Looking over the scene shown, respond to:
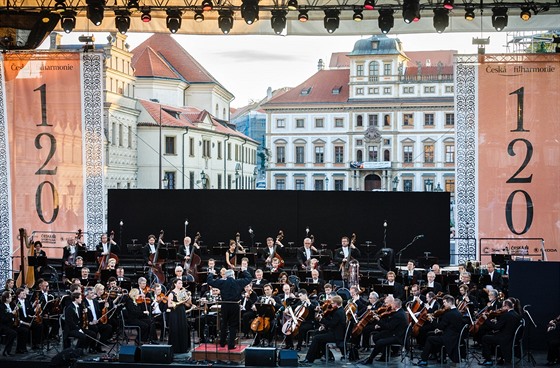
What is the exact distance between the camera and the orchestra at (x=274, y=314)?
46.6ft

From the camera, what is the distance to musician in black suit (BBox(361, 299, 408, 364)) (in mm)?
14078

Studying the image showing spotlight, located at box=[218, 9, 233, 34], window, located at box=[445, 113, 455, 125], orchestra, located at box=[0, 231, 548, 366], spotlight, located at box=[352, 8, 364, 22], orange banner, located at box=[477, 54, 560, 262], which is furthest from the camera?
window, located at box=[445, 113, 455, 125]

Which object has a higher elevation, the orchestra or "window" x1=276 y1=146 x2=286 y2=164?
"window" x1=276 y1=146 x2=286 y2=164

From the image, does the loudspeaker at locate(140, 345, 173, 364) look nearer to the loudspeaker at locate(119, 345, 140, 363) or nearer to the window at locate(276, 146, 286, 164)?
the loudspeaker at locate(119, 345, 140, 363)

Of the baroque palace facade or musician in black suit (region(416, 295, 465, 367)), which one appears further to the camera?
the baroque palace facade

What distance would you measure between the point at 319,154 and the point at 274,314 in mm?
55950

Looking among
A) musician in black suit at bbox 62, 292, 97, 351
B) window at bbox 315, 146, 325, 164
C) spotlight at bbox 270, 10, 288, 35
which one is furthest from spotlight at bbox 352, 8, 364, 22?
window at bbox 315, 146, 325, 164

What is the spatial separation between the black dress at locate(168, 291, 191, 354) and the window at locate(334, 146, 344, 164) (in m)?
56.2

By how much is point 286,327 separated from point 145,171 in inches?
1501

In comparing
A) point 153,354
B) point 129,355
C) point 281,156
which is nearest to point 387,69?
point 281,156

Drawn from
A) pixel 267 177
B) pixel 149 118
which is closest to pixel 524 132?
pixel 149 118

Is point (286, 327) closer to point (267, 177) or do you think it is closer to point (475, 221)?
point (475, 221)

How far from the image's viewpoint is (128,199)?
2448 cm

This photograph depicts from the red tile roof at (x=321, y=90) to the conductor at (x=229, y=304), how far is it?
5547 cm
